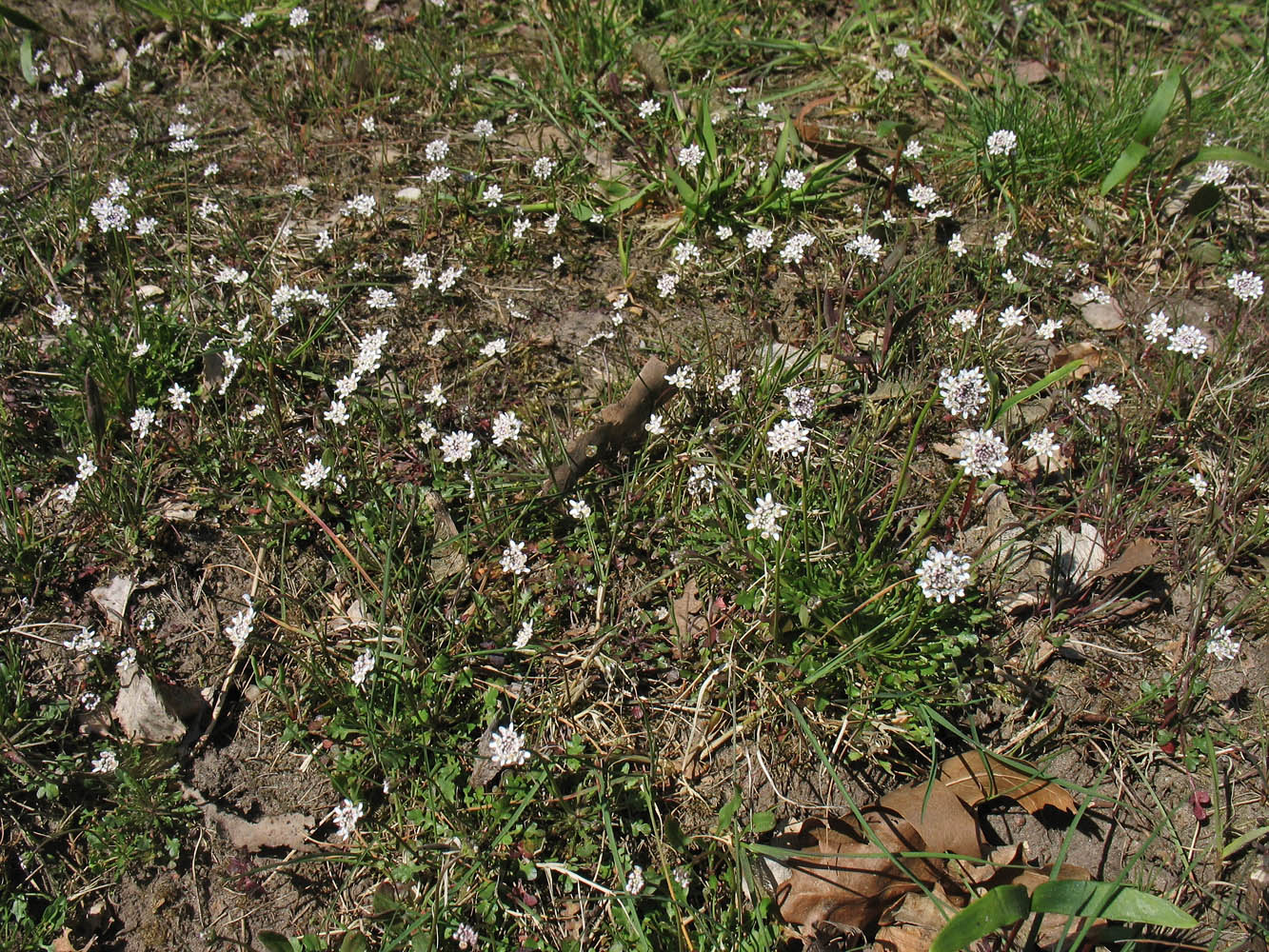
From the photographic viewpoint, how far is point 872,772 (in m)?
2.86

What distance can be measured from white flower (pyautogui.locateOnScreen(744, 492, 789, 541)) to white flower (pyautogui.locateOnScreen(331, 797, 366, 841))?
1.52 m

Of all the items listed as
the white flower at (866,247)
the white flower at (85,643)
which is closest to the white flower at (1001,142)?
the white flower at (866,247)

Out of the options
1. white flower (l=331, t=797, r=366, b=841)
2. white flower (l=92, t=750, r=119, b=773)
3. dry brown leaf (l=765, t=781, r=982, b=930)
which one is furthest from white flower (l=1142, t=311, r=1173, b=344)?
white flower (l=92, t=750, r=119, b=773)

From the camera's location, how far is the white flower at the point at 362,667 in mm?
2912

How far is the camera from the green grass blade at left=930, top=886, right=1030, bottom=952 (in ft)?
7.02

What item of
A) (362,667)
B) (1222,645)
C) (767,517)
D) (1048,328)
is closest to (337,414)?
(362,667)

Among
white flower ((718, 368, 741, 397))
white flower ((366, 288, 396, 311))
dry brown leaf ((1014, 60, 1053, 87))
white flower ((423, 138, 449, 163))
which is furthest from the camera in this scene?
dry brown leaf ((1014, 60, 1053, 87))

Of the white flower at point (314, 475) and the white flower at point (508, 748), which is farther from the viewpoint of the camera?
the white flower at point (314, 475)

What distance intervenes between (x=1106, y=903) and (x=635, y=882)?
1259mm

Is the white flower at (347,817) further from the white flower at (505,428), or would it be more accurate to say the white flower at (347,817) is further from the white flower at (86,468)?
the white flower at (86,468)

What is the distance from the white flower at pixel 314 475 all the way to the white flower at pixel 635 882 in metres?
1.73

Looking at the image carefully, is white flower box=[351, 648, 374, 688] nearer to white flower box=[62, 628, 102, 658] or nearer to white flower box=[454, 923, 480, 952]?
white flower box=[454, 923, 480, 952]

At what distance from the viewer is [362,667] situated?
2.93m

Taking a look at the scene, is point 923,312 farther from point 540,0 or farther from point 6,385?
point 6,385
